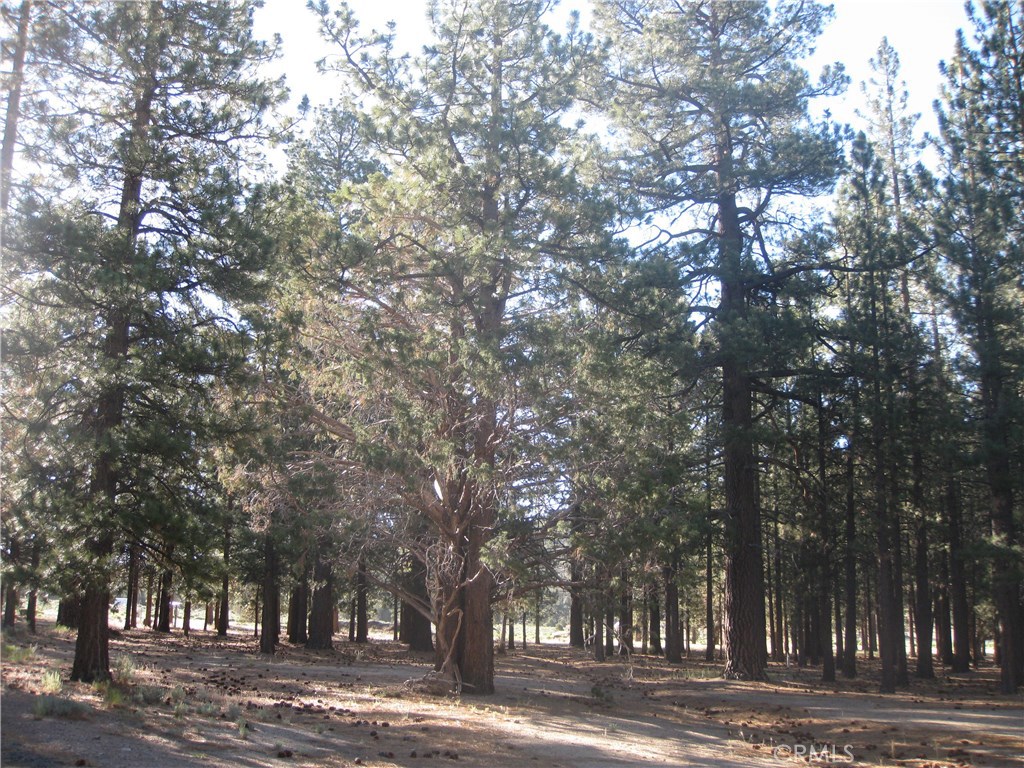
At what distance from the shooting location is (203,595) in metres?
12.4

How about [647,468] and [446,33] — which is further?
[446,33]

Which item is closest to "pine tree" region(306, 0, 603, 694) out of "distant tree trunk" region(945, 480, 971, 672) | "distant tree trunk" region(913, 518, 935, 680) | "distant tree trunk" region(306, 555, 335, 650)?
"distant tree trunk" region(306, 555, 335, 650)

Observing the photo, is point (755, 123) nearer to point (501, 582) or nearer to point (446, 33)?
point (446, 33)

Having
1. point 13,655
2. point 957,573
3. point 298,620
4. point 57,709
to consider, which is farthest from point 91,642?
point 957,573

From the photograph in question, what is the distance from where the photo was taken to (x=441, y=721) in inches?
476

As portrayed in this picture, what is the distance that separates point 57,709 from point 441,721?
5.15m

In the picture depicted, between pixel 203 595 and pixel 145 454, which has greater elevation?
pixel 145 454

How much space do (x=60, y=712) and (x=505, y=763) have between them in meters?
5.06

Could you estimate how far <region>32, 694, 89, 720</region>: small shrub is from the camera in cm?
912

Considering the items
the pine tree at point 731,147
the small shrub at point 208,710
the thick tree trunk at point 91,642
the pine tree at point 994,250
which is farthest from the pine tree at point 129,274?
the pine tree at point 994,250

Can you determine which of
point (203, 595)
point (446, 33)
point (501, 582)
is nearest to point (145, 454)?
point (203, 595)

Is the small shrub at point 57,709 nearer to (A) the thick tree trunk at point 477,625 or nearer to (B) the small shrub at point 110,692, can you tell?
(B) the small shrub at point 110,692

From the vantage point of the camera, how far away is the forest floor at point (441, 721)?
29.1ft

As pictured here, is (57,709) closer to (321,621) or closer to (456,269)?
(456,269)
